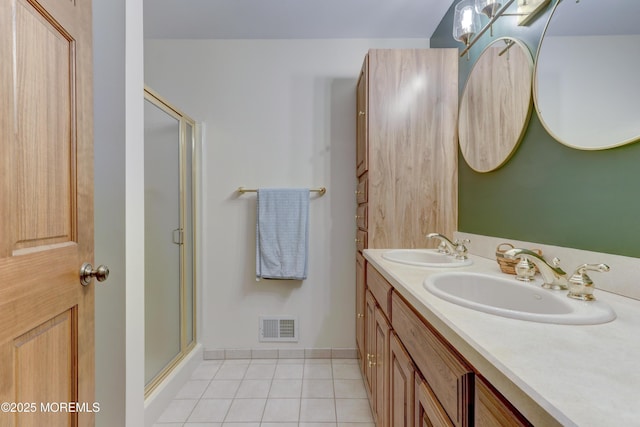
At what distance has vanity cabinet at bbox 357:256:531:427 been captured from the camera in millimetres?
477

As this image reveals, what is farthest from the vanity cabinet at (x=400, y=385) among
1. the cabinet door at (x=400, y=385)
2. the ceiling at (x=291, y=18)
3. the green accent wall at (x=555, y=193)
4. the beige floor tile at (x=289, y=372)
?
the ceiling at (x=291, y=18)

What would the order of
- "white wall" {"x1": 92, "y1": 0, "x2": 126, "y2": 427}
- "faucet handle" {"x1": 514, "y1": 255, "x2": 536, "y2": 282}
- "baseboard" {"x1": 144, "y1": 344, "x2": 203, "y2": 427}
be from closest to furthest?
"faucet handle" {"x1": 514, "y1": 255, "x2": 536, "y2": 282} < "white wall" {"x1": 92, "y1": 0, "x2": 126, "y2": 427} < "baseboard" {"x1": 144, "y1": 344, "x2": 203, "y2": 427}

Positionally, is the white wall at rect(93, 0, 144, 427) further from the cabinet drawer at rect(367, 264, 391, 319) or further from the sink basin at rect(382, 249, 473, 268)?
the sink basin at rect(382, 249, 473, 268)

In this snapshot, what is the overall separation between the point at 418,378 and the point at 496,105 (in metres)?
1.20

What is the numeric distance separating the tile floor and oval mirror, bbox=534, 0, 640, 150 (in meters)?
1.56

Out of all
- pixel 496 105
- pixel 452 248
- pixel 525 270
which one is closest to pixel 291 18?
pixel 496 105

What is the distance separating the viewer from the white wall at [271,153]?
2.06 metres

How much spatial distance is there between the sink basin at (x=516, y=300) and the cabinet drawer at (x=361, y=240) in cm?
77

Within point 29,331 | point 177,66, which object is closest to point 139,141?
point 29,331

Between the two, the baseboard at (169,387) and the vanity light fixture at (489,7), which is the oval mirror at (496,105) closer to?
the vanity light fixture at (489,7)

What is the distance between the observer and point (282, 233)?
77.9 inches

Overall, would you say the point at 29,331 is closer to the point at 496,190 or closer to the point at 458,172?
the point at 496,190

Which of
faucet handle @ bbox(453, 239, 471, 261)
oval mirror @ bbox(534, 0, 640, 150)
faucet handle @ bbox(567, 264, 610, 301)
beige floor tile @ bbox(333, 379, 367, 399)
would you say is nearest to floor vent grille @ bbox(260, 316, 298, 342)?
beige floor tile @ bbox(333, 379, 367, 399)

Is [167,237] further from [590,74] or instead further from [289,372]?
[590,74]
